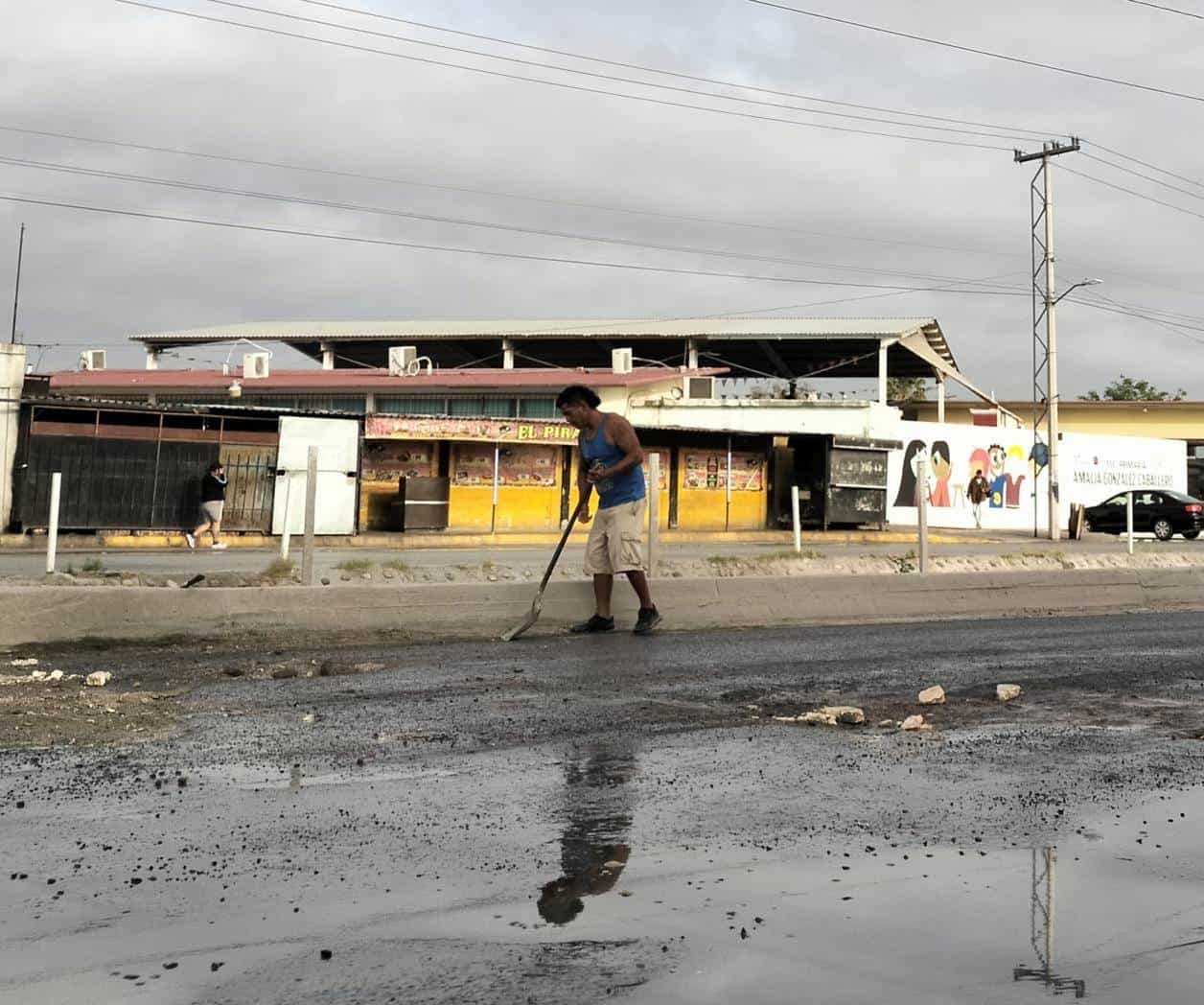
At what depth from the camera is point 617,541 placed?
36.9 feet

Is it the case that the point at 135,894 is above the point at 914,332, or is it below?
below

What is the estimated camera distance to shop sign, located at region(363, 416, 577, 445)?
114 feet

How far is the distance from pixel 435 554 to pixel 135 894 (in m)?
22.8

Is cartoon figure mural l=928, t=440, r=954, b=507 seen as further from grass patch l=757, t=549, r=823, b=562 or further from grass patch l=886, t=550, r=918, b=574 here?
grass patch l=886, t=550, r=918, b=574

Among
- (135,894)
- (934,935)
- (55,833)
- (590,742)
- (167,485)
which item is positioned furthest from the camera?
(167,485)

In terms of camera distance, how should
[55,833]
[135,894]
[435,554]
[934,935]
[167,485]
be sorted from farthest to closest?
[167,485]
[435,554]
[55,833]
[135,894]
[934,935]

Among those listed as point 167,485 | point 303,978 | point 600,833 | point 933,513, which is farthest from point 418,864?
point 933,513

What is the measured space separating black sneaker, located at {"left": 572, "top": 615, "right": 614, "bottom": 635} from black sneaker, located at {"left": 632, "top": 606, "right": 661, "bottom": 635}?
214 millimetres

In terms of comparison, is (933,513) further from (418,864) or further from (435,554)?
(418,864)

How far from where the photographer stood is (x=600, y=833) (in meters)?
4.50

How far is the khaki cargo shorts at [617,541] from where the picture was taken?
1123cm

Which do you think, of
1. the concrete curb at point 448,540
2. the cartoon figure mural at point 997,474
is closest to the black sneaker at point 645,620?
the concrete curb at point 448,540

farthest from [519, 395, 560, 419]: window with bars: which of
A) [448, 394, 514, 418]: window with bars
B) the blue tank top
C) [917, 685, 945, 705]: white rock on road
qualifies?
[917, 685, 945, 705]: white rock on road

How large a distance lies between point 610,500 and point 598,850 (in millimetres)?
7203
